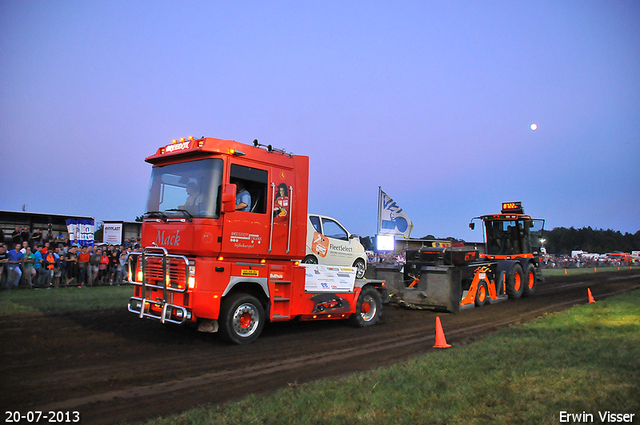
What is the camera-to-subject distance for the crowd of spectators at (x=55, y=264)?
46.3 ft

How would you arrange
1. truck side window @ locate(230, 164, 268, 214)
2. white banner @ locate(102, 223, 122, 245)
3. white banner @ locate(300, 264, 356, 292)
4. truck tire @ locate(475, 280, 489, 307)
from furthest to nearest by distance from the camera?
1. white banner @ locate(102, 223, 122, 245)
2. truck tire @ locate(475, 280, 489, 307)
3. white banner @ locate(300, 264, 356, 292)
4. truck side window @ locate(230, 164, 268, 214)

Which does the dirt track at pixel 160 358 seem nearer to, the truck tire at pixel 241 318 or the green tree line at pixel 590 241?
the truck tire at pixel 241 318

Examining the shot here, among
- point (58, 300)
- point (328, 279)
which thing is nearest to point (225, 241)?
point (328, 279)

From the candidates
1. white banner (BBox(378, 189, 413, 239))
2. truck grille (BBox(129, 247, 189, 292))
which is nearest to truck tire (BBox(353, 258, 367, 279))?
white banner (BBox(378, 189, 413, 239))

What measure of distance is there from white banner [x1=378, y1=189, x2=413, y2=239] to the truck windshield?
36.0 ft

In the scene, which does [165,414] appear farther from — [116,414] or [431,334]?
[431,334]

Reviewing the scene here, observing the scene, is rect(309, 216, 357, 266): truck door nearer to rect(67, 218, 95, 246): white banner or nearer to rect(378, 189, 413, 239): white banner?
rect(378, 189, 413, 239): white banner

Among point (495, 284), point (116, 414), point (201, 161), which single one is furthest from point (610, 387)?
point (495, 284)

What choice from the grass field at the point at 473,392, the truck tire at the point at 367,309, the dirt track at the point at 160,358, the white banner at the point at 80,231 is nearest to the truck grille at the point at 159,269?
the dirt track at the point at 160,358

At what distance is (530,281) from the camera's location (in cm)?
1756

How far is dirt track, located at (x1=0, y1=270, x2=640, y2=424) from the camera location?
15.6ft

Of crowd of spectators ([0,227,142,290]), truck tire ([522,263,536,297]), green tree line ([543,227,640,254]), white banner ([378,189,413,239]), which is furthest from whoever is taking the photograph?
green tree line ([543,227,640,254])

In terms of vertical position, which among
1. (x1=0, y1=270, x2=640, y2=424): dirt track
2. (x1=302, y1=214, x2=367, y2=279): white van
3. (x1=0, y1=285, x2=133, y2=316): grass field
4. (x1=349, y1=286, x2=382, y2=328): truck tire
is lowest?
(x1=0, y1=270, x2=640, y2=424): dirt track

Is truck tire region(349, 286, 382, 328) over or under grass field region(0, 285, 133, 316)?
over
